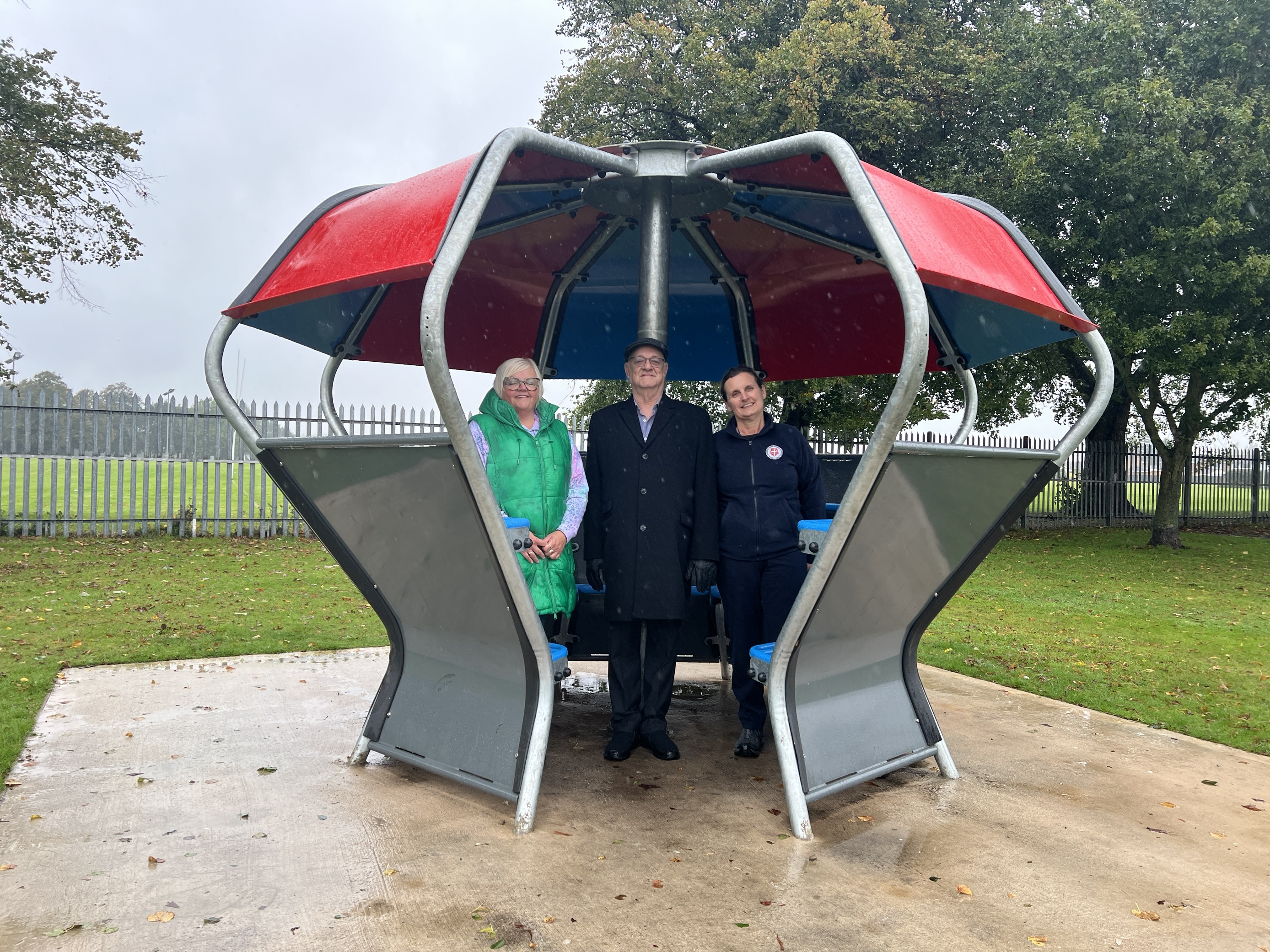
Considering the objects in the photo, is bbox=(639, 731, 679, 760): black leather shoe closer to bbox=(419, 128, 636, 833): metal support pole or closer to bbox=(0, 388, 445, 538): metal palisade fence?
bbox=(419, 128, 636, 833): metal support pole

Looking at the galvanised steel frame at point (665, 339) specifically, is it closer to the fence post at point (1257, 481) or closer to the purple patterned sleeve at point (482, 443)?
the purple patterned sleeve at point (482, 443)

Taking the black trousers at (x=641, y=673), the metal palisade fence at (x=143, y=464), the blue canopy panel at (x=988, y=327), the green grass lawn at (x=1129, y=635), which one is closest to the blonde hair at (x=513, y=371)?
the black trousers at (x=641, y=673)

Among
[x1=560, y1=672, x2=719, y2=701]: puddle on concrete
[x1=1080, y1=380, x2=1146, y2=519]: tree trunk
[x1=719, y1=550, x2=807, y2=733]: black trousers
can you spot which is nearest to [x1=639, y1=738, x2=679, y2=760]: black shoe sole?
[x1=719, y1=550, x2=807, y2=733]: black trousers

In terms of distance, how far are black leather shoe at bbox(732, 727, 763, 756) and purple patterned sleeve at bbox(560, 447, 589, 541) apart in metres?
1.28

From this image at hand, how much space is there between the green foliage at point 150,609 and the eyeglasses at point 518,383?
8.72 ft

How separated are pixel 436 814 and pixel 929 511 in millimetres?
2246

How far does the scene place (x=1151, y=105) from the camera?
14398 mm

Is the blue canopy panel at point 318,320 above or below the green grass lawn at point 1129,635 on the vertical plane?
above

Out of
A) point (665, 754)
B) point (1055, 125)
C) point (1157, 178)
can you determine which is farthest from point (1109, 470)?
point (665, 754)

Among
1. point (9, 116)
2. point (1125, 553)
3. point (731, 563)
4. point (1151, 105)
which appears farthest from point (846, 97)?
point (731, 563)

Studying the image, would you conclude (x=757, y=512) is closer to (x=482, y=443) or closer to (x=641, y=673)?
(x=641, y=673)

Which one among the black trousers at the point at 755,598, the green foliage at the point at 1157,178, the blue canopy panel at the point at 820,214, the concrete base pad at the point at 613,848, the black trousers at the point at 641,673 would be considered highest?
the green foliage at the point at 1157,178

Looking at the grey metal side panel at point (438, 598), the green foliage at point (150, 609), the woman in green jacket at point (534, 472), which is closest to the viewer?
the grey metal side panel at point (438, 598)

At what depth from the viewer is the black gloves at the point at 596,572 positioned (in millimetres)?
4293
